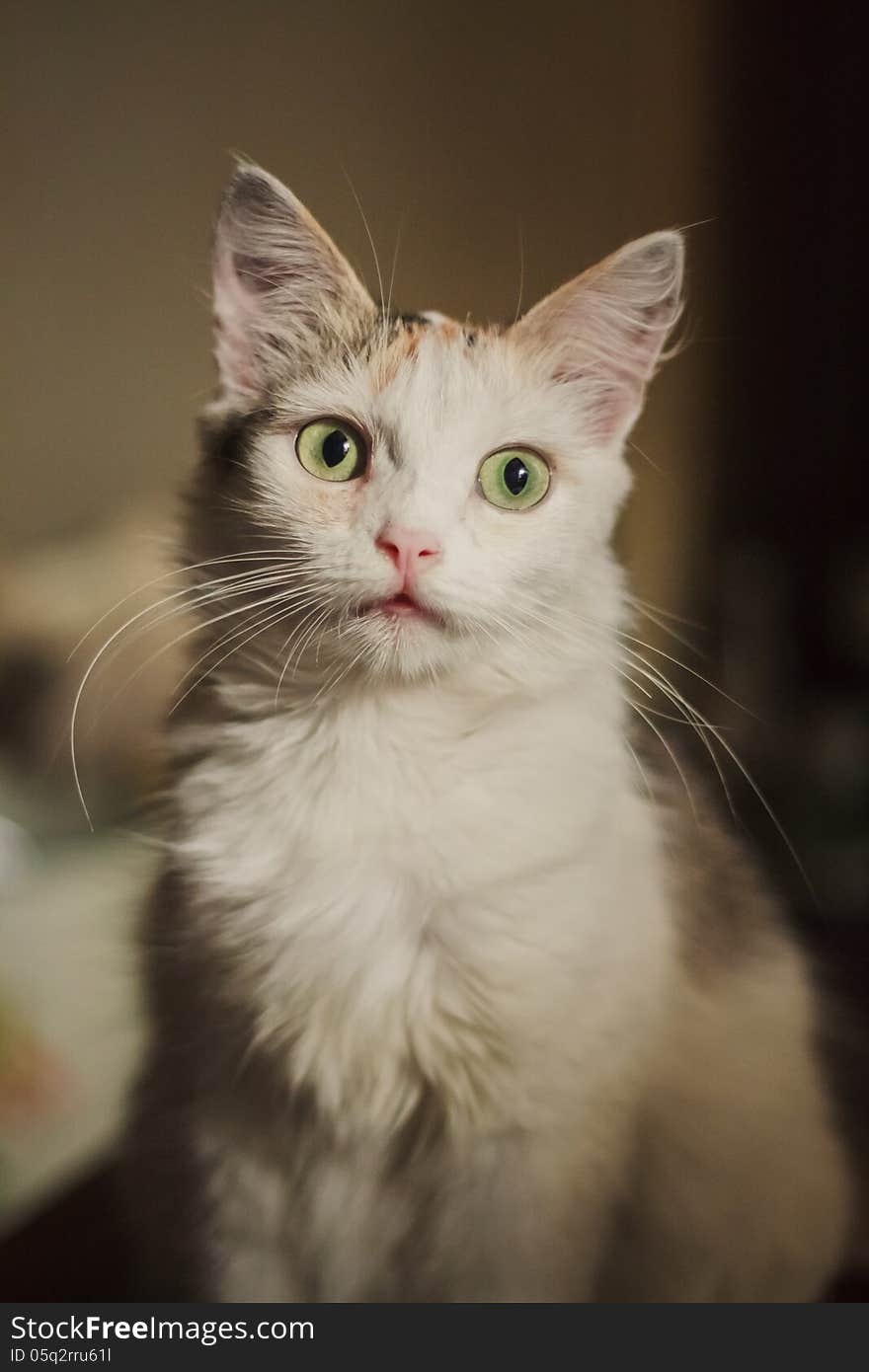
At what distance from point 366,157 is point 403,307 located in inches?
5.6

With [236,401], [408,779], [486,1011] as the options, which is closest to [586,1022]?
[486,1011]

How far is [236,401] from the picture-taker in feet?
2.80

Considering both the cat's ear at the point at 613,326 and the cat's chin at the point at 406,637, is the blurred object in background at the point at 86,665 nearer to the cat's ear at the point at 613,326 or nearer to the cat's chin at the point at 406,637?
the cat's chin at the point at 406,637

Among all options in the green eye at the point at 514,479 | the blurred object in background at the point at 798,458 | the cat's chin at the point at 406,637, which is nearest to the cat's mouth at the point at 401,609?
the cat's chin at the point at 406,637

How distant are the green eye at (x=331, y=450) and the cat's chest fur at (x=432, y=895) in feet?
0.60

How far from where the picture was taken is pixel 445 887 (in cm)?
86

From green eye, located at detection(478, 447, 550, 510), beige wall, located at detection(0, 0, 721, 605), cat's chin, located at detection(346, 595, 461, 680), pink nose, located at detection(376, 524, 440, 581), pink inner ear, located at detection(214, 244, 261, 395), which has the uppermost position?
beige wall, located at detection(0, 0, 721, 605)

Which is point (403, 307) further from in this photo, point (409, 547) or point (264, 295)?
point (409, 547)

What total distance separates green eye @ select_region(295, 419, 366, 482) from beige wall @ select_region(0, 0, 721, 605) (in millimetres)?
136

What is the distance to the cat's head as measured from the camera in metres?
0.79

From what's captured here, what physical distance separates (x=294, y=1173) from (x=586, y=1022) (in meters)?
0.27

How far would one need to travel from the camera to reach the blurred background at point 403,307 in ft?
3.04

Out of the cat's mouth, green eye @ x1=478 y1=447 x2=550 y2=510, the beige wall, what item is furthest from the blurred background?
the cat's mouth

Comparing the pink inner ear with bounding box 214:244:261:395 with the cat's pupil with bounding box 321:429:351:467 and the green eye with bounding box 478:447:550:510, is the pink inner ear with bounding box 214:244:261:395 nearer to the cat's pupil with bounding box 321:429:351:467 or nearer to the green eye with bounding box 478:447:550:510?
the cat's pupil with bounding box 321:429:351:467
